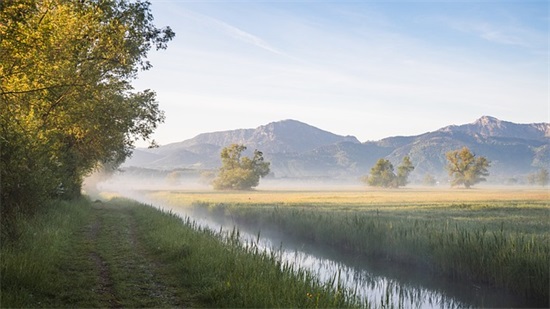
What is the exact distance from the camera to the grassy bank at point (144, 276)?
9.38 meters

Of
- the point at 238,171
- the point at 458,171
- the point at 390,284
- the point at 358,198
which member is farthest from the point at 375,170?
the point at 390,284

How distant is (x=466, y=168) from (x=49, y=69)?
491 ft

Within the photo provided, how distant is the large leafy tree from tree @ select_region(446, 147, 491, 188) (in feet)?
455

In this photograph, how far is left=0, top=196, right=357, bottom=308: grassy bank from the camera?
9375mm

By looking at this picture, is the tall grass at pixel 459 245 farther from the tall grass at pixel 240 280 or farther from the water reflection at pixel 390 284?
the tall grass at pixel 240 280

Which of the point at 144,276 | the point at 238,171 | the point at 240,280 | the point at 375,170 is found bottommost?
the point at 144,276

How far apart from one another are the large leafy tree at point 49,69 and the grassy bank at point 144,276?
2.00 m

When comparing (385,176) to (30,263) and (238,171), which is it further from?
(30,263)

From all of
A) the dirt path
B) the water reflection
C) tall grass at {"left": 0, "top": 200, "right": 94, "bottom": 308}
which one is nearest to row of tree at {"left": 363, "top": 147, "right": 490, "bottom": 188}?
the water reflection

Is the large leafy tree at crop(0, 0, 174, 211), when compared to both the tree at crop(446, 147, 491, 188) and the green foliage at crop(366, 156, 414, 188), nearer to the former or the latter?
the green foliage at crop(366, 156, 414, 188)

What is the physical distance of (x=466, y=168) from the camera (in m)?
142

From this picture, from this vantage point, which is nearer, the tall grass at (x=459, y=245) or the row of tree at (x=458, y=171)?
the tall grass at (x=459, y=245)

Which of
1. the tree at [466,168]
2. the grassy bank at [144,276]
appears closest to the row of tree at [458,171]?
the tree at [466,168]

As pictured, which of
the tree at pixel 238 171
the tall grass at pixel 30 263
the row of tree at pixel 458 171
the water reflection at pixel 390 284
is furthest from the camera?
the row of tree at pixel 458 171
